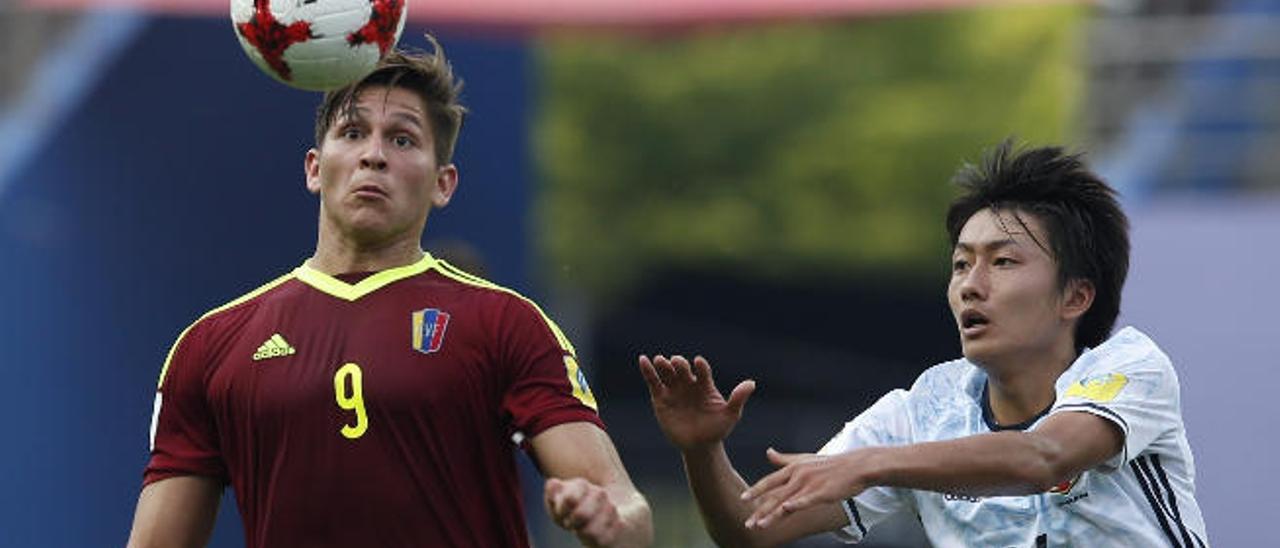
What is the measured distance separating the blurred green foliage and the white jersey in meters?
22.4

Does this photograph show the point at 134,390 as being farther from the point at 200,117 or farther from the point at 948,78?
the point at 948,78

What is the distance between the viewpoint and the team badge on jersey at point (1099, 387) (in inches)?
231

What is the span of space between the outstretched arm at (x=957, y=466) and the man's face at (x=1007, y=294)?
1.45 ft

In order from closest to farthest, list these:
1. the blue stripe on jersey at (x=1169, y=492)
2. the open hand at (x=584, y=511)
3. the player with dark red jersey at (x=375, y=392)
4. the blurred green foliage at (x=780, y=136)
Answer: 1. the open hand at (x=584, y=511)
2. the player with dark red jersey at (x=375, y=392)
3. the blue stripe on jersey at (x=1169, y=492)
4. the blurred green foliage at (x=780, y=136)

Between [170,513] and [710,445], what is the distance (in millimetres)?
1391

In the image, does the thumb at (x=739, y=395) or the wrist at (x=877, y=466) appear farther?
the thumb at (x=739, y=395)

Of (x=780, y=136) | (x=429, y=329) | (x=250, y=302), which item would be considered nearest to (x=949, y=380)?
(x=429, y=329)

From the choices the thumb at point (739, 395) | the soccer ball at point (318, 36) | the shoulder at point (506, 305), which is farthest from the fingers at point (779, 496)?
the soccer ball at point (318, 36)

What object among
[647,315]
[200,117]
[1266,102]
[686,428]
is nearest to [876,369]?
[647,315]

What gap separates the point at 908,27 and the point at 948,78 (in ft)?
2.71

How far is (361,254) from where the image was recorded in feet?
19.4

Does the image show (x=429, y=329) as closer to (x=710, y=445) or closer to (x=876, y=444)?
(x=710, y=445)

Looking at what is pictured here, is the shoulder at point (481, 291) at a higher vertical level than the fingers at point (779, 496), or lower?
higher

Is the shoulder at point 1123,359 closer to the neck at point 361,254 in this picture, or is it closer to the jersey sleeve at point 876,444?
the jersey sleeve at point 876,444
